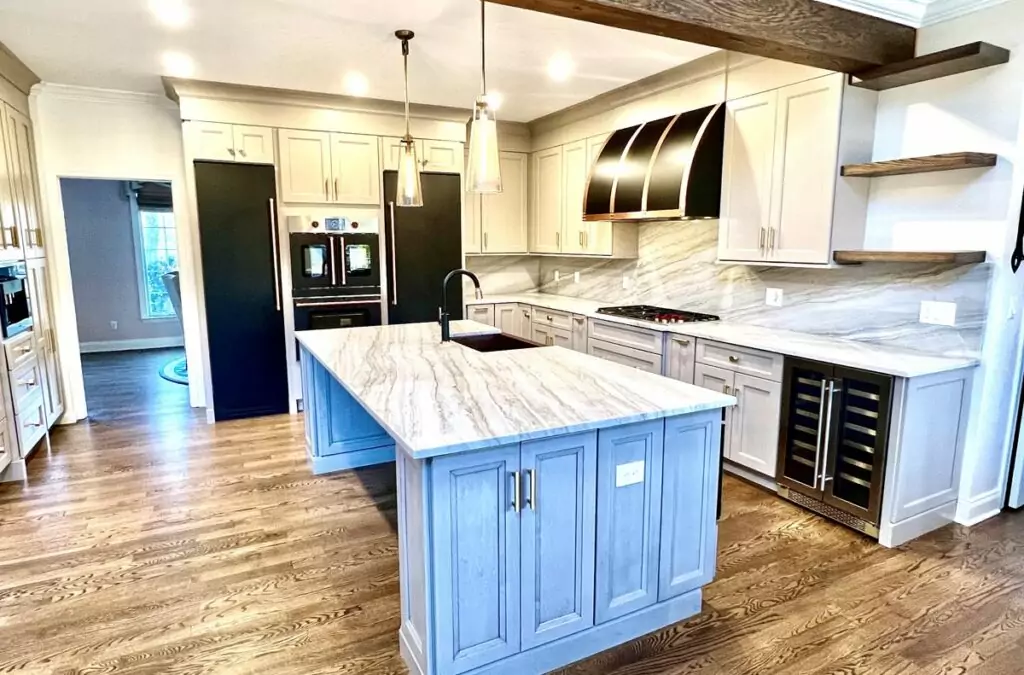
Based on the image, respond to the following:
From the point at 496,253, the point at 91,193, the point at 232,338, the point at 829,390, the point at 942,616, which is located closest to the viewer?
the point at 942,616

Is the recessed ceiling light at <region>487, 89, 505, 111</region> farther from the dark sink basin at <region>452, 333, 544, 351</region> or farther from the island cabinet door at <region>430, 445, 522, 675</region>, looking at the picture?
the island cabinet door at <region>430, 445, 522, 675</region>

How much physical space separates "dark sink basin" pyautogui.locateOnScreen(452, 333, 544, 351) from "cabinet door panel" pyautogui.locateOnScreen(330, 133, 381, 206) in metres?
2.02

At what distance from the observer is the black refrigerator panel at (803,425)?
289 cm

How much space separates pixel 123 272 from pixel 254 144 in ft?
14.8

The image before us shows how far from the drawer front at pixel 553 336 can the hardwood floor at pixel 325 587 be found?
178 centimetres

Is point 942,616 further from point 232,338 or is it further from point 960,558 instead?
point 232,338

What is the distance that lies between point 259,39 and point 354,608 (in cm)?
303

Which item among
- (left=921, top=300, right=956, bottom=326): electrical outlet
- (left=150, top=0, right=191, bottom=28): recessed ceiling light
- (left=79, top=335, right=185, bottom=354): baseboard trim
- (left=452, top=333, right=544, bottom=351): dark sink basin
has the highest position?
(left=150, top=0, right=191, bottom=28): recessed ceiling light

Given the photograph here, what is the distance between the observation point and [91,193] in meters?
7.38

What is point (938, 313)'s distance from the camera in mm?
2908

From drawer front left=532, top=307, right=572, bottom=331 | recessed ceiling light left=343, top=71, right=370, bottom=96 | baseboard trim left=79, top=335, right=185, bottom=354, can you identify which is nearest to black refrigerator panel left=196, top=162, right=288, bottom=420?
recessed ceiling light left=343, top=71, right=370, bottom=96

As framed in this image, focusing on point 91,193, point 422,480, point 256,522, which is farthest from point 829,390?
point 91,193

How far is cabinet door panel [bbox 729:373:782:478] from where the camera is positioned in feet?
10.3

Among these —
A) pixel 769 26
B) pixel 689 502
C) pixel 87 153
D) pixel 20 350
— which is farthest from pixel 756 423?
pixel 87 153
